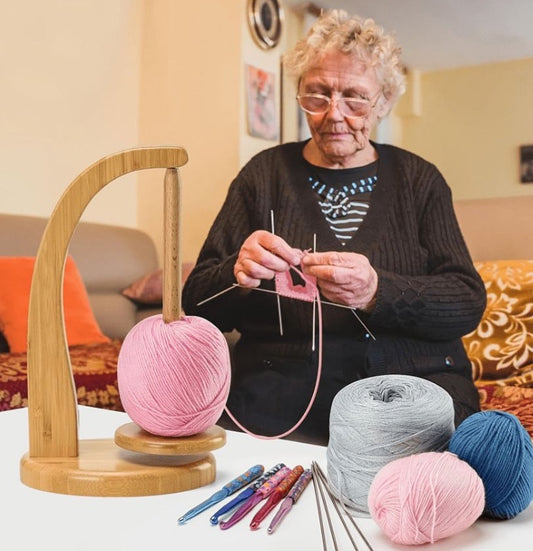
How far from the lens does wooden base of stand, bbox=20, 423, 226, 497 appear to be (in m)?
0.71

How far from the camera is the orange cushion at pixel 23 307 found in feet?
7.01

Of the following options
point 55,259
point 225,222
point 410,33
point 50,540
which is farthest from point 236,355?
point 410,33

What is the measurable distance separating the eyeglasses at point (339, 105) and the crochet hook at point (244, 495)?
0.95 meters

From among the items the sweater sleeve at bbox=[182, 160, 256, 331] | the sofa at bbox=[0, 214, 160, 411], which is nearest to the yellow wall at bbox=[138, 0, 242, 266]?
the sofa at bbox=[0, 214, 160, 411]

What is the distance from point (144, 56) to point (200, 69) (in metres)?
0.34

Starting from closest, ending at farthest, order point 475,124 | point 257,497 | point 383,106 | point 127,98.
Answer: point 257,497 < point 383,106 < point 127,98 < point 475,124

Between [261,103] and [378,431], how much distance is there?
2793mm

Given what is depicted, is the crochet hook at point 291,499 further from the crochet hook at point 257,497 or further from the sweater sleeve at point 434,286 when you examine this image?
the sweater sleeve at point 434,286

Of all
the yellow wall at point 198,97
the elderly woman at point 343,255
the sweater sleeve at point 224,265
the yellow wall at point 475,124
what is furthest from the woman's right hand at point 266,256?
the yellow wall at point 475,124

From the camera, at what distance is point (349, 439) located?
672 millimetres

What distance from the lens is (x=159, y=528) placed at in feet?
2.06

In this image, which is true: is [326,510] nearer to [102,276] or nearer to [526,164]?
[102,276]

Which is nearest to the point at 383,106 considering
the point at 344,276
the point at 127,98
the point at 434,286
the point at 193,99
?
the point at 434,286

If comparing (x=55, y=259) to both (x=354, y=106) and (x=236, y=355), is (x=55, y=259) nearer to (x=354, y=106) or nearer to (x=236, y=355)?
(x=236, y=355)
